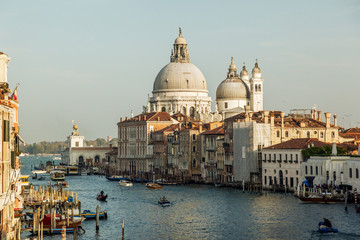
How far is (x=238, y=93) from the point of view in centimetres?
13025

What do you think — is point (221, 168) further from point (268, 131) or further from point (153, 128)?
point (153, 128)

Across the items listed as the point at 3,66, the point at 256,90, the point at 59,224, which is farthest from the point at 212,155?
the point at 3,66

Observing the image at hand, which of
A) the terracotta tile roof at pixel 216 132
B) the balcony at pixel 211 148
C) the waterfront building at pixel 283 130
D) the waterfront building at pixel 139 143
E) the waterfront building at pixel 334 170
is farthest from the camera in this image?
the waterfront building at pixel 139 143

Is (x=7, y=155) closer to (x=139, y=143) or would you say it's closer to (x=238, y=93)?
(x=139, y=143)

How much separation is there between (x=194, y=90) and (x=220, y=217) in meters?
87.9

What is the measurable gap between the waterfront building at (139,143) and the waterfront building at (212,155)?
17359 millimetres

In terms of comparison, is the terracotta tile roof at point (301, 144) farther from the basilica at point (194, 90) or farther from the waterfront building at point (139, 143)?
the basilica at point (194, 90)

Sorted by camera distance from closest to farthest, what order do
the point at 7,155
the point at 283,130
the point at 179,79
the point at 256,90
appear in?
1. the point at 7,155
2. the point at 283,130
3. the point at 256,90
4. the point at 179,79

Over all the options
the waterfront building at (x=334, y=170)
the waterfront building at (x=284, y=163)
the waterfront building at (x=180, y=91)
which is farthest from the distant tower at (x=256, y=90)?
the waterfront building at (x=334, y=170)

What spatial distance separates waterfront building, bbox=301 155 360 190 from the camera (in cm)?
5819

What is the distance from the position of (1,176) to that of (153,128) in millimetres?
91565

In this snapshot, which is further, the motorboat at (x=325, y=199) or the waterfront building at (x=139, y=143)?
the waterfront building at (x=139, y=143)

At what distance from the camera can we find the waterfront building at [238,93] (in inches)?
5133

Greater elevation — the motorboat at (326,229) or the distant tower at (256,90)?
the distant tower at (256,90)
